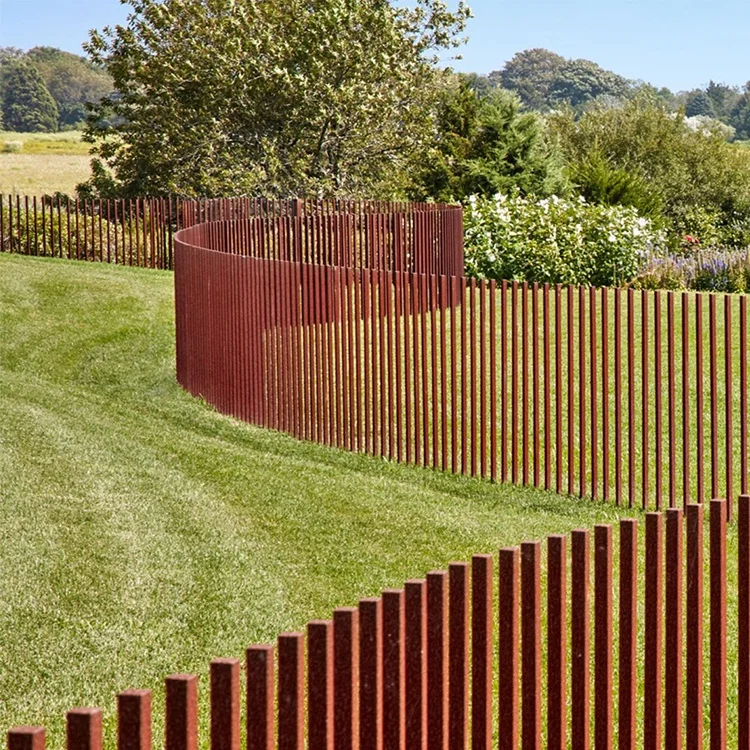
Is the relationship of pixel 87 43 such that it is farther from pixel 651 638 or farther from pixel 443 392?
pixel 651 638

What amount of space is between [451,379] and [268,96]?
23.4 meters

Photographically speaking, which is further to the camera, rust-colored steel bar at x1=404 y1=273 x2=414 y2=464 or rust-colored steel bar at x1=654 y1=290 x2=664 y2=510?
rust-colored steel bar at x1=404 y1=273 x2=414 y2=464

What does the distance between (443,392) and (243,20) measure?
24073mm

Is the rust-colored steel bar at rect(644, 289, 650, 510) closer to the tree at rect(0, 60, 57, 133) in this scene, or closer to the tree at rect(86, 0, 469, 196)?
the tree at rect(86, 0, 469, 196)

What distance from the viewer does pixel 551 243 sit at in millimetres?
22547

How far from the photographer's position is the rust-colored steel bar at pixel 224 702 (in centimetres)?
264

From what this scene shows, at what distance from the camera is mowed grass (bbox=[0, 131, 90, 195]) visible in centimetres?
6781

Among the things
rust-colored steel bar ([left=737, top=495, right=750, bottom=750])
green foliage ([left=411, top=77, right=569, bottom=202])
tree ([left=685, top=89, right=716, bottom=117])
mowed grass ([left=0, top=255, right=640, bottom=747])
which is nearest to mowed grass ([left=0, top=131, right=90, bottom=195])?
green foliage ([left=411, top=77, right=569, bottom=202])

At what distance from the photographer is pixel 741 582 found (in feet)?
14.1

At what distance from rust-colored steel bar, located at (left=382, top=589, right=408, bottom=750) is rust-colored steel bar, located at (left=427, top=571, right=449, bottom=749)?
0.47ft

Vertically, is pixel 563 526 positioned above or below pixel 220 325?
below

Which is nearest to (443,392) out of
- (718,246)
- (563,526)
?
(563,526)

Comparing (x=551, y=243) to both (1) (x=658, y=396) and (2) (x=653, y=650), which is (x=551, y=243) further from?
(2) (x=653, y=650)

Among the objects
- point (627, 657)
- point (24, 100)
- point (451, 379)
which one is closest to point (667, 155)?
point (451, 379)
